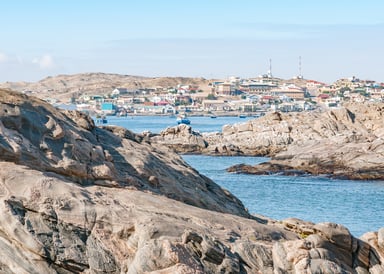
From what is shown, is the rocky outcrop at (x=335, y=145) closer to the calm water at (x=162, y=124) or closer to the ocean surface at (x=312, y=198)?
the ocean surface at (x=312, y=198)

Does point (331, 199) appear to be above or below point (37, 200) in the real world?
below

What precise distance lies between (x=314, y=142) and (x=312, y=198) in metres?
19.0

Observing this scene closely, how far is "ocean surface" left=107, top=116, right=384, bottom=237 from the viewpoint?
35.0 meters

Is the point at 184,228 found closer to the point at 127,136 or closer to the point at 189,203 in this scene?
the point at 189,203

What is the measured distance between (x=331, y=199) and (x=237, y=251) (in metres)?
29.0

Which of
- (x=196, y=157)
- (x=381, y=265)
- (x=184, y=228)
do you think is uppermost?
(x=184, y=228)

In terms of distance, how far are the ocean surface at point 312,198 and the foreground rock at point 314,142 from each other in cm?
249

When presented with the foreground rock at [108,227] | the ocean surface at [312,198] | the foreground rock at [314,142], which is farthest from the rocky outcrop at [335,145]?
the foreground rock at [108,227]

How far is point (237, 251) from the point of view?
14.2 metres

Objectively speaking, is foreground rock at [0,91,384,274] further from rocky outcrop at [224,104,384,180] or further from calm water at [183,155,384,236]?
rocky outcrop at [224,104,384,180]

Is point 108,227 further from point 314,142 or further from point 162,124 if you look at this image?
point 162,124

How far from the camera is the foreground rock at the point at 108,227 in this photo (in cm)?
1359

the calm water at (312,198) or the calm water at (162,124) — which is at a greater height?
the calm water at (312,198)

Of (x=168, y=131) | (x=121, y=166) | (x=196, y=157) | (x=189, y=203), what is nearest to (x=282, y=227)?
(x=189, y=203)
